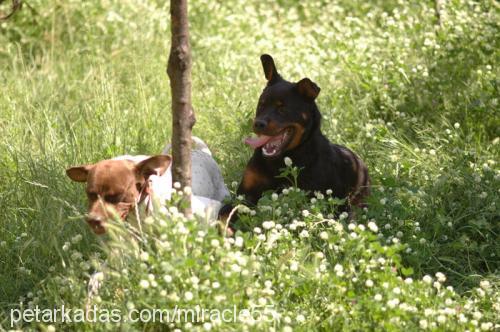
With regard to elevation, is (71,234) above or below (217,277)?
below

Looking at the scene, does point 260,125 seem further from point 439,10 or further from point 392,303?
point 439,10

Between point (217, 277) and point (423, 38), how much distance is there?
490 centimetres

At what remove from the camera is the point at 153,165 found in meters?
4.99

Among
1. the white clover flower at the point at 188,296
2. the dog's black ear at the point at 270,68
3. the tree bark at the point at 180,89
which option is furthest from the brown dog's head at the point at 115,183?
the dog's black ear at the point at 270,68

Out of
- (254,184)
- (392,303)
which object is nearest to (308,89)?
(254,184)

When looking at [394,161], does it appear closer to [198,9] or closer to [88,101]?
[88,101]

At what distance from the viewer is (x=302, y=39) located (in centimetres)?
982

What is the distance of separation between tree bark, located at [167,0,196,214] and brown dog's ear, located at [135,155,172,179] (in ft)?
0.26

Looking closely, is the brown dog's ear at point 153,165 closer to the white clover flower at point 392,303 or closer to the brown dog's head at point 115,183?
the brown dog's head at point 115,183

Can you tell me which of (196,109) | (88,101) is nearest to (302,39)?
(196,109)

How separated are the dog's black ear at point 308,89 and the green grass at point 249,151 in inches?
29.6

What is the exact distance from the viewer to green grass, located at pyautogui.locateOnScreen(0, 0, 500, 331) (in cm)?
422

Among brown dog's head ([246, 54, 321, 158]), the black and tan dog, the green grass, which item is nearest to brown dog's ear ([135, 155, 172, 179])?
the green grass

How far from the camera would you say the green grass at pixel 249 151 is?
166 inches
